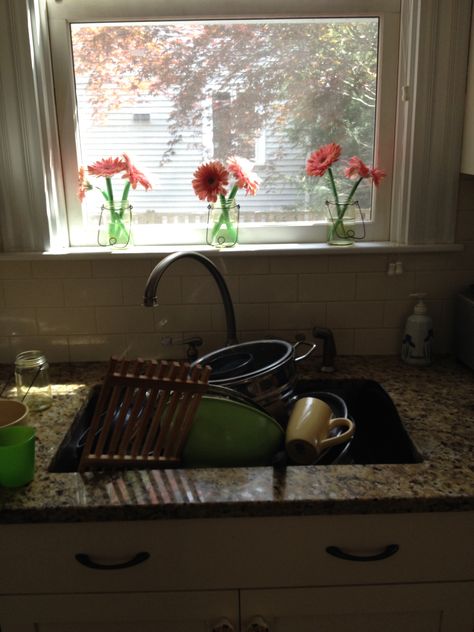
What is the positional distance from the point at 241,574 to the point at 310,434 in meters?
0.31

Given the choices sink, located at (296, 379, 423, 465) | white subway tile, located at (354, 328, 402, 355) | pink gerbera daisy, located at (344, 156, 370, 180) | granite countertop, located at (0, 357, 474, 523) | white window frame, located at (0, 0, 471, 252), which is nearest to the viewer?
granite countertop, located at (0, 357, 474, 523)

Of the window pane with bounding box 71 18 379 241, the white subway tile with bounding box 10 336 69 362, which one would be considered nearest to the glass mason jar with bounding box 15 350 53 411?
the white subway tile with bounding box 10 336 69 362

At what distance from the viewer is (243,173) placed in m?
1.73

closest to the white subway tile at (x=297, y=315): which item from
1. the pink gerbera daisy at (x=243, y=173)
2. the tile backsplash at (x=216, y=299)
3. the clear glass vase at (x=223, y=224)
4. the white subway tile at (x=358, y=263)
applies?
the tile backsplash at (x=216, y=299)

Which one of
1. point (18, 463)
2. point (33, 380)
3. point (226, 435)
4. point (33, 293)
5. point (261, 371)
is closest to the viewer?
point (18, 463)

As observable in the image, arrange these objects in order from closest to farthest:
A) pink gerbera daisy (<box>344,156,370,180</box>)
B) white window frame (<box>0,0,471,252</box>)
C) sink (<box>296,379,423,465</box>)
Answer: sink (<box>296,379,423,465</box>), white window frame (<box>0,0,471,252</box>), pink gerbera daisy (<box>344,156,370,180</box>)

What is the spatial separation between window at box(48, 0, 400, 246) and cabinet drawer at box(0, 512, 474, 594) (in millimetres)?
902

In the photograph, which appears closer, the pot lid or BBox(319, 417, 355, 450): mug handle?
BBox(319, 417, 355, 450): mug handle

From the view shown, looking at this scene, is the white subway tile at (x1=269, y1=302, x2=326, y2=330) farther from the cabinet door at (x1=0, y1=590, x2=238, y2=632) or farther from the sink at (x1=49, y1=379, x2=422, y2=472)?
the cabinet door at (x1=0, y1=590, x2=238, y2=632)

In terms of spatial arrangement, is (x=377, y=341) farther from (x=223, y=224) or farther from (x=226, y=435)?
(x=226, y=435)

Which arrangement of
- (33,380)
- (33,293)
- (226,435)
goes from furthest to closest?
(33,293)
(33,380)
(226,435)

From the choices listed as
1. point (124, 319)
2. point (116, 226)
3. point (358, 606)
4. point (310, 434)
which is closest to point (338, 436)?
point (310, 434)

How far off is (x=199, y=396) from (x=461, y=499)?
20.9 inches

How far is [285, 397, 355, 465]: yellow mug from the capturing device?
1.34m
